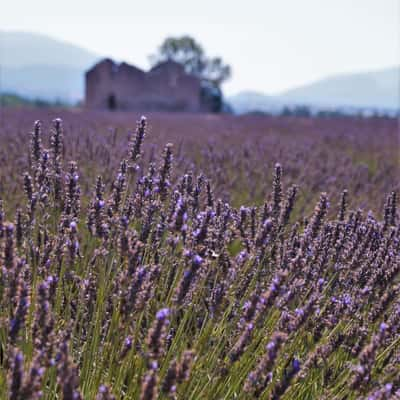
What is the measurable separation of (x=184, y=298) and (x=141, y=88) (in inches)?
972

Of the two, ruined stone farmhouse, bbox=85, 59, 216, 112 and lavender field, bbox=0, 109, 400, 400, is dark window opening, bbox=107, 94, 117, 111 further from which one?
lavender field, bbox=0, 109, 400, 400

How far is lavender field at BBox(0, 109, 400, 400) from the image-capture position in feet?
3.45

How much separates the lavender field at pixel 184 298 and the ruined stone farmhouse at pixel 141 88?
22597 millimetres

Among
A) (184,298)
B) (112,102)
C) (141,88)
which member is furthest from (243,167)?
(141,88)

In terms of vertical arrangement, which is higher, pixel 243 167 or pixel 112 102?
pixel 112 102

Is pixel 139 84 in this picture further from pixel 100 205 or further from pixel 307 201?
pixel 100 205

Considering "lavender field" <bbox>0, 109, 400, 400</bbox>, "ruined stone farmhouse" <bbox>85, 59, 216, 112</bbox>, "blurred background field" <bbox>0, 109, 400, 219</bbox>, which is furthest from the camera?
"ruined stone farmhouse" <bbox>85, 59, 216, 112</bbox>

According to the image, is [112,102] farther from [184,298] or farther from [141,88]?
[184,298]

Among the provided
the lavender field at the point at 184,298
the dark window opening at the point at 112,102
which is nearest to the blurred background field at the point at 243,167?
the lavender field at the point at 184,298

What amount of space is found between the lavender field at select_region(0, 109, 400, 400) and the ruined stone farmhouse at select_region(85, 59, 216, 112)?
74.1 feet

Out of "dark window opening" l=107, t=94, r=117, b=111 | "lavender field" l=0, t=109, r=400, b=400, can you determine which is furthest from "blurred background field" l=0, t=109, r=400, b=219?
"dark window opening" l=107, t=94, r=117, b=111

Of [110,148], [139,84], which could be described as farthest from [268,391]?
[139,84]

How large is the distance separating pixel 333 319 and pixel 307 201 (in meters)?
2.09

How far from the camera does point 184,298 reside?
4.60 ft
